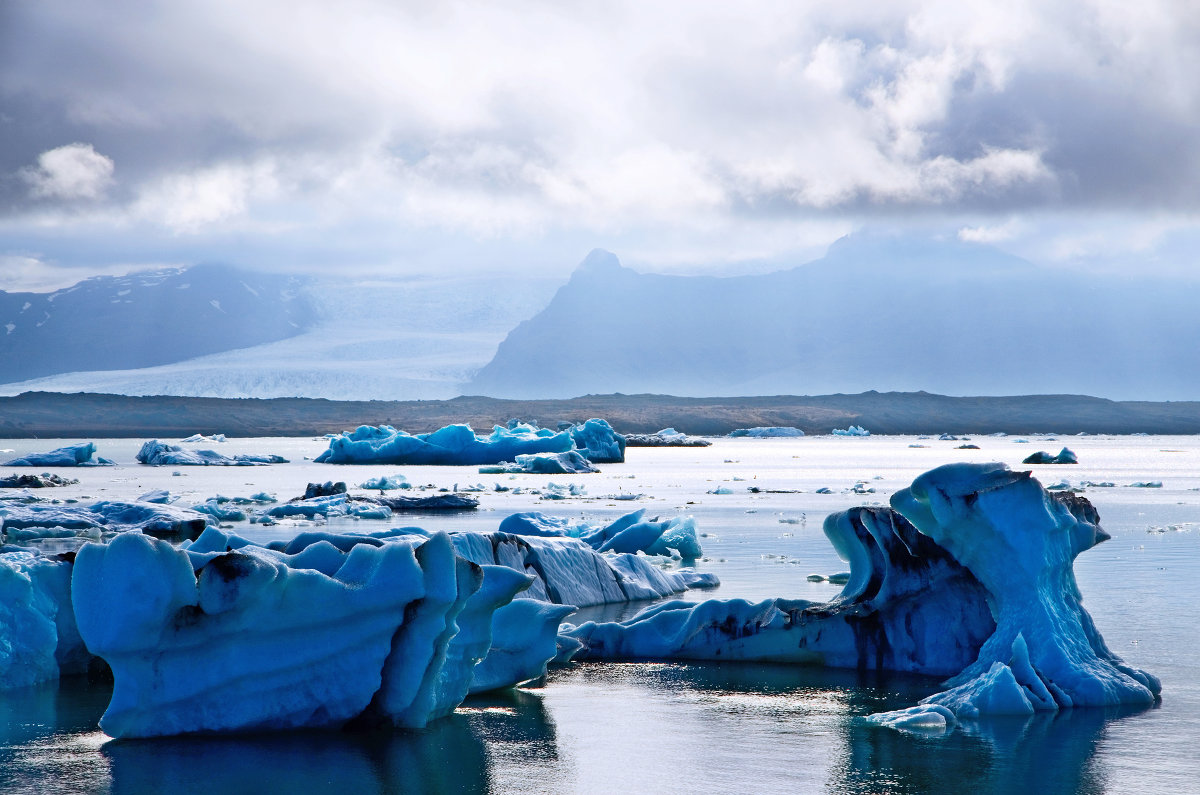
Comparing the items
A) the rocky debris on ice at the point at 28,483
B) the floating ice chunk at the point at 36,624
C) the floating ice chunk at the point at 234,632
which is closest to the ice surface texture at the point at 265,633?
the floating ice chunk at the point at 234,632

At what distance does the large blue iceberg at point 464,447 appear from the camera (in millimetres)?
35562

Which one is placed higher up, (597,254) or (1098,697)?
(597,254)

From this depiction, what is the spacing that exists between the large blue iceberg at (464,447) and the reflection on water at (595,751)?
95.9ft

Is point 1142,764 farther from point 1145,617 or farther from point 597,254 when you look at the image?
point 597,254

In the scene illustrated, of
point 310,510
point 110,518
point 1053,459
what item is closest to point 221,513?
point 310,510

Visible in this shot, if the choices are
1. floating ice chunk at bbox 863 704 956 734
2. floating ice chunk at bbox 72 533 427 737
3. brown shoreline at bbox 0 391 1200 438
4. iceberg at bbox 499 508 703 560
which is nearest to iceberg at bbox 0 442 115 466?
iceberg at bbox 499 508 703 560

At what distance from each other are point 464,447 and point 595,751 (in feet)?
103

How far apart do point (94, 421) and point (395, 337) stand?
5262 centimetres

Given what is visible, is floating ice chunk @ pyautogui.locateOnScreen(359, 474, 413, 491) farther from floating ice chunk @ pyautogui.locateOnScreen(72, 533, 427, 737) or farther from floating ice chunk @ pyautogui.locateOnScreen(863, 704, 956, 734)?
floating ice chunk @ pyautogui.locateOnScreen(863, 704, 956, 734)

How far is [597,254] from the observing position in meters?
130

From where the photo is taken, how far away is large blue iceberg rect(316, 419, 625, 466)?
35.6m

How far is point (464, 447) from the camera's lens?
35.9m

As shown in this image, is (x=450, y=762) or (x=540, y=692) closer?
(x=450, y=762)

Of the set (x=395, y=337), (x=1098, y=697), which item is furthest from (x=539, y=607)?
(x=395, y=337)
